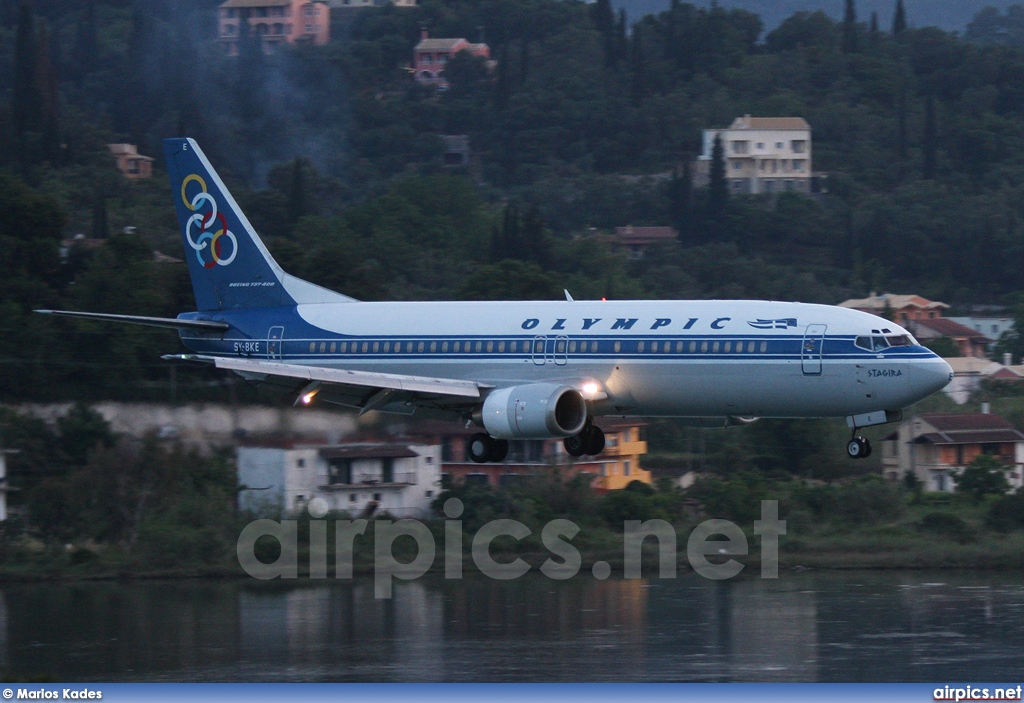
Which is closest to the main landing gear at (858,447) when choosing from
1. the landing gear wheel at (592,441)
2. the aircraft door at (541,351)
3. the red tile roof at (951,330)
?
the landing gear wheel at (592,441)

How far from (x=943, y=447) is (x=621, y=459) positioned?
25.2 metres

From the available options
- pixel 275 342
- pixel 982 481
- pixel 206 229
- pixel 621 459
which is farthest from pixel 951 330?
pixel 275 342

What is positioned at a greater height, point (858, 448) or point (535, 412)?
point (535, 412)

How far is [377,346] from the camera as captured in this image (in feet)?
204

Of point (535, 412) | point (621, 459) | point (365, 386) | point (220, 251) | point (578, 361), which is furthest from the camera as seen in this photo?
point (621, 459)

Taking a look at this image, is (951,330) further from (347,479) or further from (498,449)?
(498,449)

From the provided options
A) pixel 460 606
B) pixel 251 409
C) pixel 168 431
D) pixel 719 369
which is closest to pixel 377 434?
pixel 251 409

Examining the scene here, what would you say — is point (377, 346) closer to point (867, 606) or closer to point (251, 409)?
point (251, 409)

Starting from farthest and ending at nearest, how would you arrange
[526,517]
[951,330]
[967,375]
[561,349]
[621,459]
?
[951,330], [967,375], [621,459], [526,517], [561,349]

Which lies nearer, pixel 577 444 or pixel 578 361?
pixel 578 361

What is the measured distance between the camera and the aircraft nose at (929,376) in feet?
182

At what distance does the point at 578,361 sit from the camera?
5878 cm

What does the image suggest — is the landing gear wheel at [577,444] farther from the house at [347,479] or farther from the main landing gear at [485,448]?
the house at [347,479]

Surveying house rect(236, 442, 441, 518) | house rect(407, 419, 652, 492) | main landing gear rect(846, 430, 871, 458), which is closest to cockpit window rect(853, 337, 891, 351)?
main landing gear rect(846, 430, 871, 458)
